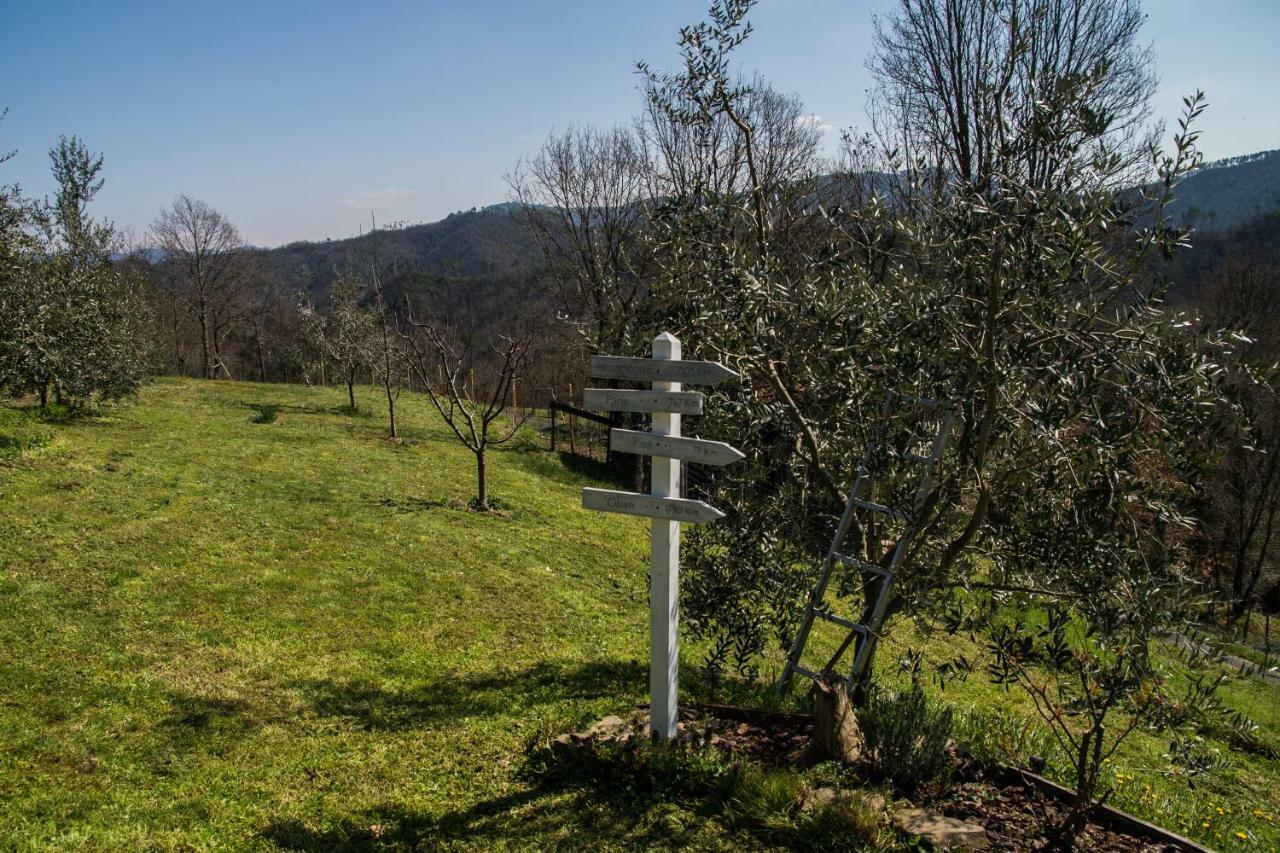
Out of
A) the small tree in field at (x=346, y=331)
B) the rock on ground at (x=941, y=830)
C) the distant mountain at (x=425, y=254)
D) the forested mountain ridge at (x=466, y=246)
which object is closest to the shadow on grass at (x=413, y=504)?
the rock on ground at (x=941, y=830)

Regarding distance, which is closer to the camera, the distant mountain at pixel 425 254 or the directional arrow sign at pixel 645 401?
the directional arrow sign at pixel 645 401

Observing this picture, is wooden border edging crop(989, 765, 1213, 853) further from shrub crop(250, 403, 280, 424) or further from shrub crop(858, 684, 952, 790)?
shrub crop(250, 403, 280, 424)

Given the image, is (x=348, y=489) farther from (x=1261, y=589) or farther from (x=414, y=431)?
(x=1261, y=589)

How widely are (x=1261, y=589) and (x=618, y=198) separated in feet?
79.8

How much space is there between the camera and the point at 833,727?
471 cm

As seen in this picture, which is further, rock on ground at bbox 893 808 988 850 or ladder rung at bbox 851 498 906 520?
ladder rung at bbox 851 498 906 520

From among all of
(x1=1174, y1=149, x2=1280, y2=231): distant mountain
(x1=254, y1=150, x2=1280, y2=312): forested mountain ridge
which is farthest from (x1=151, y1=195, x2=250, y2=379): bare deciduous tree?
(x1=1174, y1=149, x2=1280, y2=231): distant mountain

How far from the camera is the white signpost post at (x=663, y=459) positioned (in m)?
4.62

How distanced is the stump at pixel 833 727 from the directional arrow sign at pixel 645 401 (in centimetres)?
198

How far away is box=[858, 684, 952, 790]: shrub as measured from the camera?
15.1ft

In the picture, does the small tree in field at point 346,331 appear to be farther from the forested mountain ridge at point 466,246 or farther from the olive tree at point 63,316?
the forested mountain ridge at point 466,246

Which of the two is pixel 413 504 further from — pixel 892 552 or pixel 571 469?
pixel 892 552

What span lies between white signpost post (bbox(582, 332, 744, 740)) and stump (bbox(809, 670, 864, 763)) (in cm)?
96

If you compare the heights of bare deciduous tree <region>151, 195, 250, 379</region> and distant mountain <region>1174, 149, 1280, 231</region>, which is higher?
distant mountain <region>1174, 149, 1280, 231</region>
